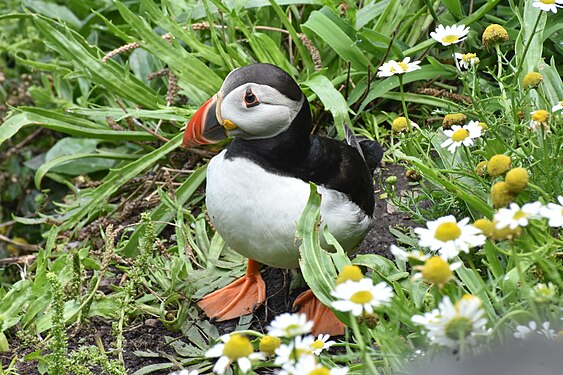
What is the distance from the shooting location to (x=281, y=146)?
9.76ft

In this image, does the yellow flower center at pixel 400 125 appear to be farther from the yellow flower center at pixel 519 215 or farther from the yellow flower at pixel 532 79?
the yellow flower center at pixel 519 215

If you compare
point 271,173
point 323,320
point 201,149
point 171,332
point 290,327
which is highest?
point 290,327

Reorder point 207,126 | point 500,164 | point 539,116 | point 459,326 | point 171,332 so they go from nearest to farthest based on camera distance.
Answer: point 459,326
point 500,164
point 539,116
point 207,126
point 171,332

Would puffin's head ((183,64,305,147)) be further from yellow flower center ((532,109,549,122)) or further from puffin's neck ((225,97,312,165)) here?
yellow flower center ((532,109,549,122))

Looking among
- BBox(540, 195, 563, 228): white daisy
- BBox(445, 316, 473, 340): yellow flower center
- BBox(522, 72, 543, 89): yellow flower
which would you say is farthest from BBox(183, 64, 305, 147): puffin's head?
BBox(445, 316, 473, 340): yellow flower center

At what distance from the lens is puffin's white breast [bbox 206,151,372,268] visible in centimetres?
285

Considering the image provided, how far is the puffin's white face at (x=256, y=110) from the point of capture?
9.65ft

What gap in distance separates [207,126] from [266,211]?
0.37 metres

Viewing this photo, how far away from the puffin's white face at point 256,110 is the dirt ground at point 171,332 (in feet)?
2.24

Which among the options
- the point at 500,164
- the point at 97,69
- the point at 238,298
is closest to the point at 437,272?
the point at 500,164

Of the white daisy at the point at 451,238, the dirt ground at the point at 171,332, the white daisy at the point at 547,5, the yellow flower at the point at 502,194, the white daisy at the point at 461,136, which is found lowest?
the dirt ground at the point at 171,332

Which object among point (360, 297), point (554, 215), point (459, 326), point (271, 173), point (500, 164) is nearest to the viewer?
point (459, 326)

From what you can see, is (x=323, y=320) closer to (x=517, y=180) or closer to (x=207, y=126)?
(x=207, y=126)

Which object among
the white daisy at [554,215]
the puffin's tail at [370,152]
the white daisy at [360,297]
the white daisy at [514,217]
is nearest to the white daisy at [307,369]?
the white daisy at [360,297]
